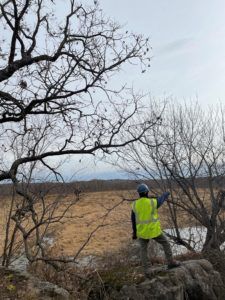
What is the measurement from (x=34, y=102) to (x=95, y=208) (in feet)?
107

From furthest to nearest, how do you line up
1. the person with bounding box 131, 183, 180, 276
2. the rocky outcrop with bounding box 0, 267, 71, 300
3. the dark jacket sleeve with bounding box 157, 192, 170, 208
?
the person with bounding box 131, 183, 180, 276
the dark jacket sleeve with bounding box 157, 192, 170, 208
the rocky outcrop with bounding box 0, 267, 71, 300

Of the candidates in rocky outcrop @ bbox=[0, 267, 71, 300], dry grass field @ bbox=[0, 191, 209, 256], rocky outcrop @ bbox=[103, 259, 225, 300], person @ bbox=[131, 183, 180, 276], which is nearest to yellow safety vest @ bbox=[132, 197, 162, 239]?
person @ bbox=[131, 183, 180, 276]

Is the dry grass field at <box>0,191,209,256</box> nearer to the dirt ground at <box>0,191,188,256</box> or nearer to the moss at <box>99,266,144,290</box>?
the dirt ground at <box>0,191,188,256</box>

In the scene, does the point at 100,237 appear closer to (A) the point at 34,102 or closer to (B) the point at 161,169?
(B) the point at 161,169

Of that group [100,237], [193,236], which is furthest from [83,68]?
[100,237]

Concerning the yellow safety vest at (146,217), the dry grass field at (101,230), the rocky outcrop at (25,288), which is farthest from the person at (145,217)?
the dry grass field at (101,230)

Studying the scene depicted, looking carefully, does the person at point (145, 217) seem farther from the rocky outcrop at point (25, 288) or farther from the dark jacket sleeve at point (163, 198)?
the rocky outcrop at point (25, 288)

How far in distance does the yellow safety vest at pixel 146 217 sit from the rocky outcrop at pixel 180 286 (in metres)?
1.02

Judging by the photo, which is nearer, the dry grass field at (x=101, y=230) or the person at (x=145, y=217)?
the person at (x=145, y=217)

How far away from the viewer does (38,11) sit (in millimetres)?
10242

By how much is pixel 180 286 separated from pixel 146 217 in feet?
5.74

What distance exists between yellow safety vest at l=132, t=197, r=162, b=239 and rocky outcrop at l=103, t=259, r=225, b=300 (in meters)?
1.02

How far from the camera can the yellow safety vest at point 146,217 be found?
400 inches

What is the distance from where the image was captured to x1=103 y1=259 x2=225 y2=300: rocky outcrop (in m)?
10.0
